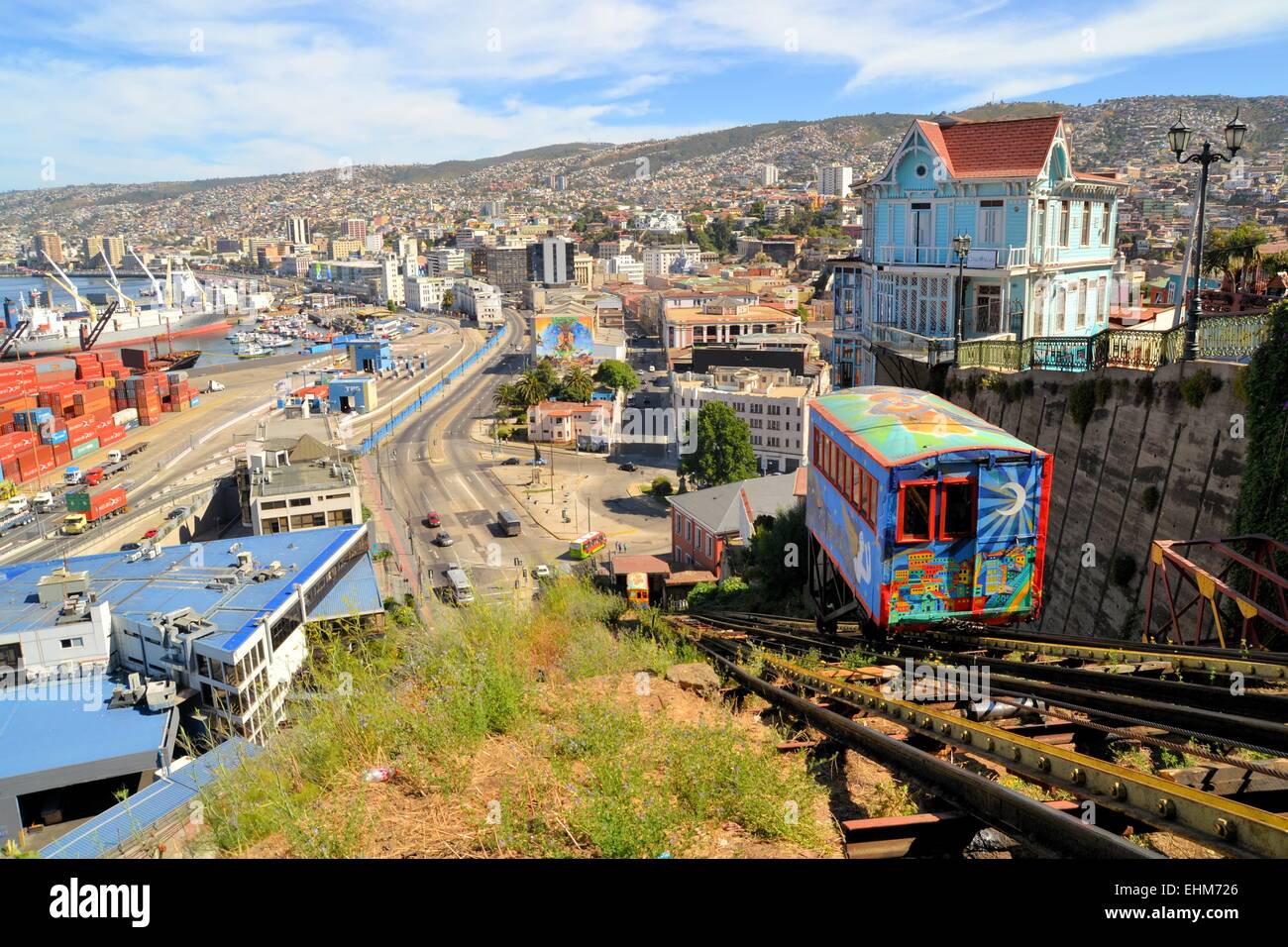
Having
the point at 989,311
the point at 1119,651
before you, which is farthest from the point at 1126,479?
the point at 989,311

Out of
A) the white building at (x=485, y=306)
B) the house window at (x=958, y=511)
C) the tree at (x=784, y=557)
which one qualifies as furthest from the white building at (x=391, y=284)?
the house window at (x=958, y=511)

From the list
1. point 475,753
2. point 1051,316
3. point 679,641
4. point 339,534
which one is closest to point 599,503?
point 339,534

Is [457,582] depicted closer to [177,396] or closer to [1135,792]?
[1135,792]

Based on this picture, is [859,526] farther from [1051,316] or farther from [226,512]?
[226,512]


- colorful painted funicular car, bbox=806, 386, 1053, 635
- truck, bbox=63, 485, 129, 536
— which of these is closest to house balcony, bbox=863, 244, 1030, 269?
colorful painted funicular car, bbox=806, 386, 1053, 635

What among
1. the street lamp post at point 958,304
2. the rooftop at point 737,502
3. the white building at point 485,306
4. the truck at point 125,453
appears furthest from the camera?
the white building at point 485,306

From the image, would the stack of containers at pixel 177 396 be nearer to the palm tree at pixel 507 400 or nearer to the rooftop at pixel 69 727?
the palm tree at pixel 507 400
